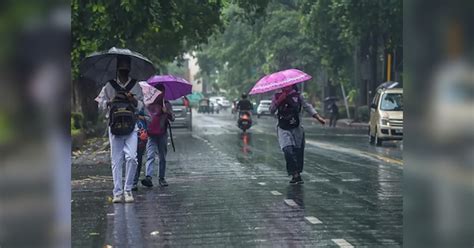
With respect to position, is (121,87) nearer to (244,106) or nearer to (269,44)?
(244,106)

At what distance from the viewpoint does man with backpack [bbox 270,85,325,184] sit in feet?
36.9

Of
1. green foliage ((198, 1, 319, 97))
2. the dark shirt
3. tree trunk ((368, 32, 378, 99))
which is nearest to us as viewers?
the dark shirt

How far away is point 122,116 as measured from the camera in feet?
29.8

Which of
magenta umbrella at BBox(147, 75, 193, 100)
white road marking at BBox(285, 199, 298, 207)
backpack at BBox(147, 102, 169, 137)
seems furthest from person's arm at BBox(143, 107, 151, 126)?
white road marking at BBox(285, 199, 298, 207)

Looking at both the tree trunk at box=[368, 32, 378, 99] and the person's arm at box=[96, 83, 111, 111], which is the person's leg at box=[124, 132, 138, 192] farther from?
the tree trunk at box=[368, 32, 378, 99]

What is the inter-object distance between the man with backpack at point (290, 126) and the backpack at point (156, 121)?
178 cm

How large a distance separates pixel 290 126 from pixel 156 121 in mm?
2163

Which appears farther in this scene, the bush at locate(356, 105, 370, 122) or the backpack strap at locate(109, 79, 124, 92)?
the bush at locate(356, 105, 370, 122)

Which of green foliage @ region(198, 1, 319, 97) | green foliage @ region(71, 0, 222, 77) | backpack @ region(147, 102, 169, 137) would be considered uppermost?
green foliage @ region(198, 1, 319, 97)

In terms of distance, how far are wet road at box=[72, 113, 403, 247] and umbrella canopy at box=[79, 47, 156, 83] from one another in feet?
5.77

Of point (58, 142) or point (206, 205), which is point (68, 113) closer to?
point (58, 142)

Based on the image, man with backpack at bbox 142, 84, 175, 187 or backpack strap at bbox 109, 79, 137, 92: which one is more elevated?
backpack strap at bbox 109, 79, 137, 92

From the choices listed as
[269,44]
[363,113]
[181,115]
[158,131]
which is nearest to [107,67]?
[158,131]

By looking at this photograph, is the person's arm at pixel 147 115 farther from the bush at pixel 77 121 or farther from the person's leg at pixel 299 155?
Result: the bush at pixel 77 121
